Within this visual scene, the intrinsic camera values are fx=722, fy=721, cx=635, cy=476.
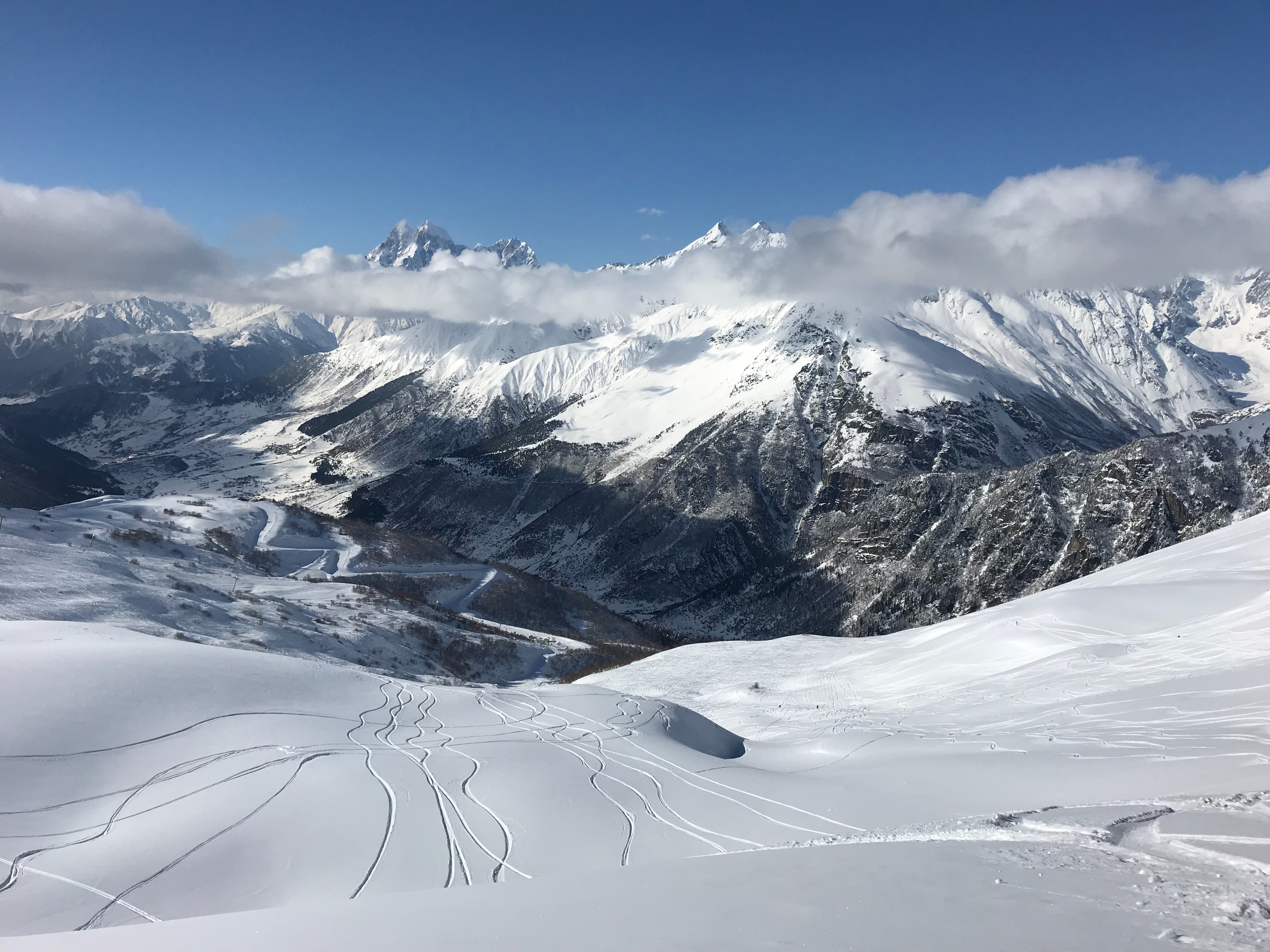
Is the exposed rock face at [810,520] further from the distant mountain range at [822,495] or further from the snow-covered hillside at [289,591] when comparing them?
the snow-covered hillside at [289,591]

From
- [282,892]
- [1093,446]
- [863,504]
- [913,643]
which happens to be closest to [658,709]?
[282,892]

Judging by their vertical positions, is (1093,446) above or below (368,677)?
above

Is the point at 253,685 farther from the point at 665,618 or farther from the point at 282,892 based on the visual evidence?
the point at 665,618

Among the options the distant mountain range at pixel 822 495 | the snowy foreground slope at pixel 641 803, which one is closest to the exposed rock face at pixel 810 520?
the distant mountain range at pixel 822 495

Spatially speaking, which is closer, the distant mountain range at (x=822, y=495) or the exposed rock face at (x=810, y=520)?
the exposed rock face at (x=810, y=520)

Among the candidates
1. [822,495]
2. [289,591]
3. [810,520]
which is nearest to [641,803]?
[289,591]

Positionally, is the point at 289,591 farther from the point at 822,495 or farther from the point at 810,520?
the point at 822,495

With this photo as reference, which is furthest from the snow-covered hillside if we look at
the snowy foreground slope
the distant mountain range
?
the distant mountain range

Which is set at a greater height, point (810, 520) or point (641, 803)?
point (810, 520)
